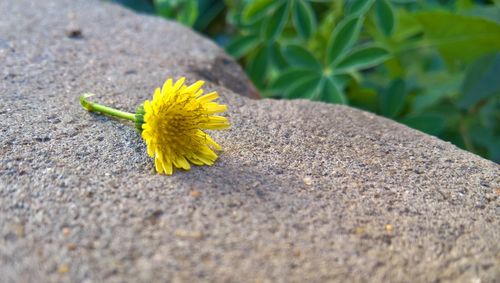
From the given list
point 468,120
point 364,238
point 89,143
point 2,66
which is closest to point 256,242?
point 364,238

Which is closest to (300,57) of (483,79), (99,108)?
(483,79)

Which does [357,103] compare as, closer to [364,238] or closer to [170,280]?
[364,238]

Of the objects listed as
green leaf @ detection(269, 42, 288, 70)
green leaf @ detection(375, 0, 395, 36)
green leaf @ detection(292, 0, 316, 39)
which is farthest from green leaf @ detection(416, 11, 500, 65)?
green leaf @ detection(269, 42, 288, 70)

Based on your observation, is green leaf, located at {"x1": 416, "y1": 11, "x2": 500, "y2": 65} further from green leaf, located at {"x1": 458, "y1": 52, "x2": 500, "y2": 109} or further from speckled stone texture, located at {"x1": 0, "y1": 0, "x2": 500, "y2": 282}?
speckled stone texture, located at {"x1": 0, "y1": 0, "x2": 500, "y2": 282}

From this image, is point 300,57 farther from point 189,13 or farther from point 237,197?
point 237,197

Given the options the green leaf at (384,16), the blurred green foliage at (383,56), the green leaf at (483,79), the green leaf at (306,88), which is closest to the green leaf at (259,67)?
the blurred green foliage at (383,56)
